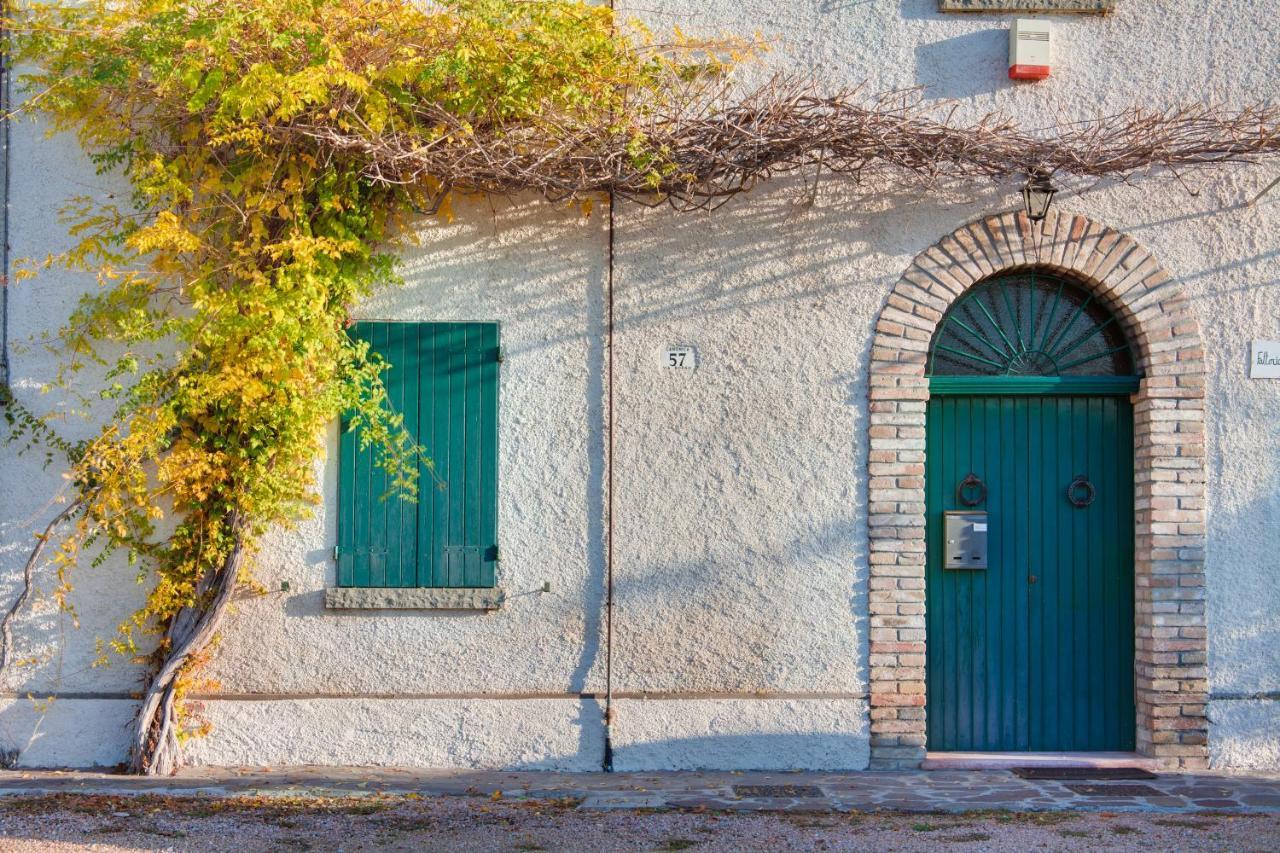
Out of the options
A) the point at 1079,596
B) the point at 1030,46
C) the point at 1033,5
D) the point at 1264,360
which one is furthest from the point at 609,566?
the point at 1033,5

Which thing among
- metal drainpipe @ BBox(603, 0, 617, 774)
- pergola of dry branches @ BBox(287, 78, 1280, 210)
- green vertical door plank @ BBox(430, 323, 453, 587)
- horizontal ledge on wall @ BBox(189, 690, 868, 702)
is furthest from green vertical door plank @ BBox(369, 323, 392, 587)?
metal drainpipe @ BBox(603, 0, 617, 774)

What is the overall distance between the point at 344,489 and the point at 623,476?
4.90 ft

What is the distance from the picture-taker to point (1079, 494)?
7.09m

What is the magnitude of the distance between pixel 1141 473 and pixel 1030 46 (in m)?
2.38

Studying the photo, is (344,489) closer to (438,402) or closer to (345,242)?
(438,402)

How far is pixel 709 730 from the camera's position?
267 inches

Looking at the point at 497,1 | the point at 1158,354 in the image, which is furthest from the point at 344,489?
the point at 1158,354

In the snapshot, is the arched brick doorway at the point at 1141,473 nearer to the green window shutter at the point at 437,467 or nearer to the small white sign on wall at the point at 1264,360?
the small white sign on wall at the point at 1264,360

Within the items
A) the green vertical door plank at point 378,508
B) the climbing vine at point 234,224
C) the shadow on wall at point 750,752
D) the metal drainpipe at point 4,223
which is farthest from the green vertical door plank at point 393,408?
the metal drainpipe at point 4,223

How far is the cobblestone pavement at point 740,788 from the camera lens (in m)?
6.05

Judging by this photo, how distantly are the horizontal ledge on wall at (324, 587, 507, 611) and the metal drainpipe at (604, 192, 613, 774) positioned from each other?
596mm

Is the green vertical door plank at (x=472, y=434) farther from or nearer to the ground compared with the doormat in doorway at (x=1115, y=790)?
farther from the ground

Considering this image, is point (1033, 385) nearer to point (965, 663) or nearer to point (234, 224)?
point (965, 663)

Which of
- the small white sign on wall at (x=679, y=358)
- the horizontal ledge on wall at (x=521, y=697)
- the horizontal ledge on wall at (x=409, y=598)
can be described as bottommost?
the horizontal ledge on wall at (x=521, y=697)
